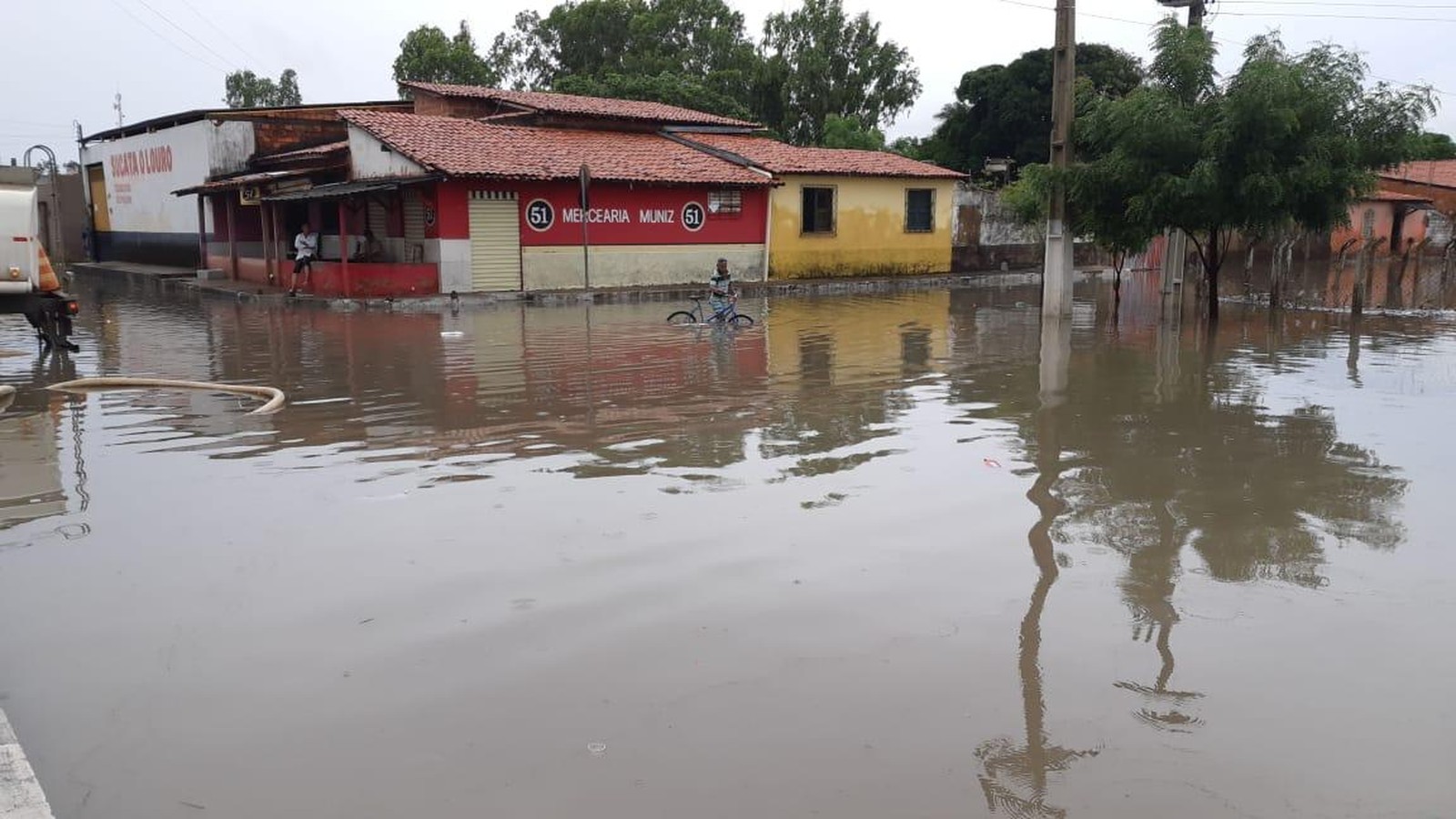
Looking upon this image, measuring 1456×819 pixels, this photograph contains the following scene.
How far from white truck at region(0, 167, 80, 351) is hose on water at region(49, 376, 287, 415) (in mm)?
2181

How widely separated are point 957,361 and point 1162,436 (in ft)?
16.9

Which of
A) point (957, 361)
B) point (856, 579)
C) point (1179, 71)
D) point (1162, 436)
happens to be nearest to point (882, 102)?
point (1179, 71)

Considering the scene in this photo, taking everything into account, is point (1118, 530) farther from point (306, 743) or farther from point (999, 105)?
point (999, 105)

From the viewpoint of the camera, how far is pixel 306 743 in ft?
13.0

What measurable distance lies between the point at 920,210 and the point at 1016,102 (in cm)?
1623

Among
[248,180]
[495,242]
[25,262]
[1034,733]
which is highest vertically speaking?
[248,180]

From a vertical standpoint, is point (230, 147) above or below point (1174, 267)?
above

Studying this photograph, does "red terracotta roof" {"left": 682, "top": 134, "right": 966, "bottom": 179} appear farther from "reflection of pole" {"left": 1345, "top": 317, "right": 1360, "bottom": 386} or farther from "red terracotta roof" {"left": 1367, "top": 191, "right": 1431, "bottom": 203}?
"red terracotta roof" {"left": 1367, "top": 191, "right": 1431, "bottom": 203}

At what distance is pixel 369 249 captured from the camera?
85.8ft

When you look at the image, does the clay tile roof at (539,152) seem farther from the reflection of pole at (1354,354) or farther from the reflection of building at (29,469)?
the reflection of pole at (1354,354)

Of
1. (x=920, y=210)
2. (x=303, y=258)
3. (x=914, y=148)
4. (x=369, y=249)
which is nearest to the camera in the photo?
(x=303, y=258)

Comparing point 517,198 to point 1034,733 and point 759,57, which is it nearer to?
point 1034,733

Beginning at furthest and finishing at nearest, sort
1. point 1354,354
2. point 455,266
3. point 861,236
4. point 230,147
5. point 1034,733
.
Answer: point 861,236
point 230,147
point 455,266
point 1354,354
point 1034,733

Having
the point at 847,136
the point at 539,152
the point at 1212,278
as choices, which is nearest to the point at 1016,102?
the point at 847,136
